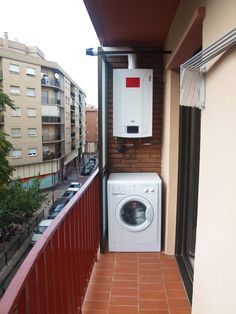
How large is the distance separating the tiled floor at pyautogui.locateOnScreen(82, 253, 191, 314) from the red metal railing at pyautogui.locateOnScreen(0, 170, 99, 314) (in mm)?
227

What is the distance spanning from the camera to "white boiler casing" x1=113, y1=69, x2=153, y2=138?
2.99 metres

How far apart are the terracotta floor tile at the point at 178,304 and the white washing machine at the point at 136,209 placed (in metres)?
0.84

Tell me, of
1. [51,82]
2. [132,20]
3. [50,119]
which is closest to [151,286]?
[132,20]

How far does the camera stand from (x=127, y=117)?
307 cm

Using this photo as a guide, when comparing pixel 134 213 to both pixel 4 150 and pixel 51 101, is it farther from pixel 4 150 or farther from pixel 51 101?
pixel 51 101

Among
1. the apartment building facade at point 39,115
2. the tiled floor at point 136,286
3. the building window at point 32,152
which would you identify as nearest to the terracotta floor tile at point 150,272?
the tiled floor at point 136,286

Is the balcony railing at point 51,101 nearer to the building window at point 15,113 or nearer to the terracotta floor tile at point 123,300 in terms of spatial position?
the building window at point 15,113

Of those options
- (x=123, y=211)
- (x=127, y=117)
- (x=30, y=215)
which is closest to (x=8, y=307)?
(x=123, y=211)

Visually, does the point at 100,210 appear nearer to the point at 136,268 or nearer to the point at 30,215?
the point at 136,268

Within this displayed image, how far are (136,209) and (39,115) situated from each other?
17.2 m

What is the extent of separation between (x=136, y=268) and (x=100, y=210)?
0.68 m

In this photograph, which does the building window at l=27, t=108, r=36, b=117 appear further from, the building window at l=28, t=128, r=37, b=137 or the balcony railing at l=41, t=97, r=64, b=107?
the balcony railing at l=41, t=97, r=64, b=107

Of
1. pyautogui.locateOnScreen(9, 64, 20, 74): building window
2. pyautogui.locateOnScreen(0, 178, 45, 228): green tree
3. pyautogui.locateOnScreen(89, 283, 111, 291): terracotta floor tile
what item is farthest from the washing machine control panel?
pyautogui.locateOnScreen(9, 64, 20, 74): building window

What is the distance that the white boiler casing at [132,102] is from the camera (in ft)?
9.81
